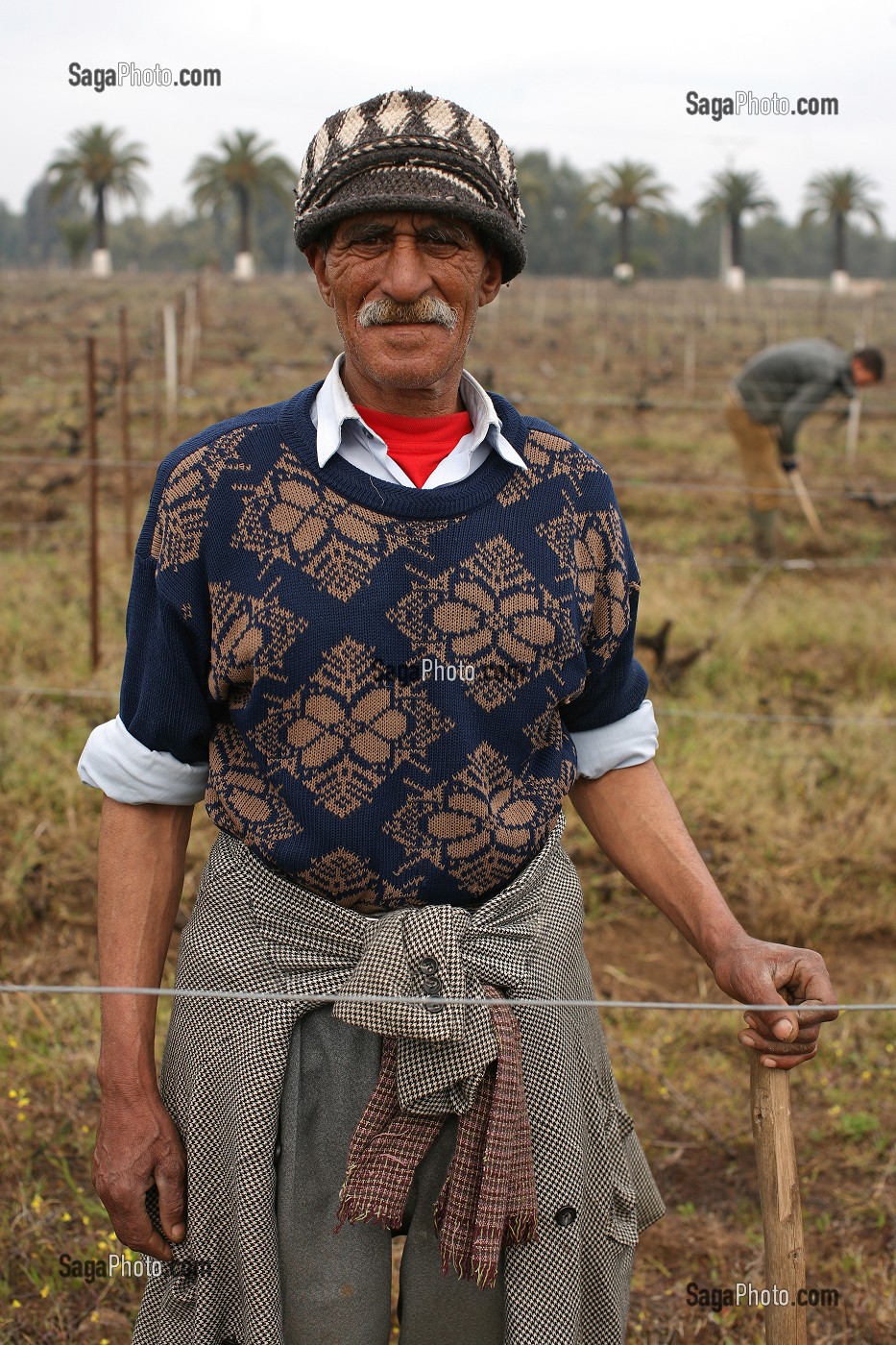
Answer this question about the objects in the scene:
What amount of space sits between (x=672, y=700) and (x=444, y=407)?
159 inches

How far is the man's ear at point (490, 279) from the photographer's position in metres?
1.53

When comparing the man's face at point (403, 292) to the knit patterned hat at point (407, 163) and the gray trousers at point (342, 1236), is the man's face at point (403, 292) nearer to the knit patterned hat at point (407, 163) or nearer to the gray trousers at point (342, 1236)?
the knit patterned hat at point (407, 163)

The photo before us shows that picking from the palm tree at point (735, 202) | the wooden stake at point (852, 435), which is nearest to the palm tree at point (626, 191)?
the palm tree at point (735, 202)

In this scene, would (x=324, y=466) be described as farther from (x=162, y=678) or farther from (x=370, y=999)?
(x=370, y=999)

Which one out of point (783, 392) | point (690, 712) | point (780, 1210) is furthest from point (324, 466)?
point (783, 392)

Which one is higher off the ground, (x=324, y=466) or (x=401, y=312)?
(x=401, y=312)

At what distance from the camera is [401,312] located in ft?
4.65

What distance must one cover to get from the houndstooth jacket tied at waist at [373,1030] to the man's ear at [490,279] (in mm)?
690

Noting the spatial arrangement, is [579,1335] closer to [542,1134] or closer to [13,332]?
[542,1134]

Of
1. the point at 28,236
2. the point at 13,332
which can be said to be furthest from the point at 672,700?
the point at 28,236

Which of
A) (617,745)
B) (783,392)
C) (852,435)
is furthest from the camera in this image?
(852,435)

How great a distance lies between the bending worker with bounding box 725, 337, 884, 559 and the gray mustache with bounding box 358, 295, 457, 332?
22.3 ft

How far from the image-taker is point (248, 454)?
4.69ft

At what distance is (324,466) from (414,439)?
14 cm
